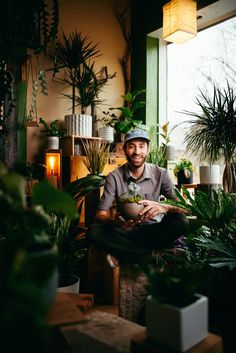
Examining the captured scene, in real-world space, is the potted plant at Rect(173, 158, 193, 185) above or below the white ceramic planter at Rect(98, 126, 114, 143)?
below

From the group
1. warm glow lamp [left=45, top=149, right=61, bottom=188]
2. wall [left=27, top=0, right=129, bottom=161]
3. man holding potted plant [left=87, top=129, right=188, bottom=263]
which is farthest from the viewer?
wall [left=27, top=0, right=129, bottom=161]

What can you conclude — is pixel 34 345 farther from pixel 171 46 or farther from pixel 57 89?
pixel 171 46

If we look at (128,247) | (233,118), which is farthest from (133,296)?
(233,118)

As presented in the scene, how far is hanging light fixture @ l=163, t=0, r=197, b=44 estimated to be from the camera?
3590mm

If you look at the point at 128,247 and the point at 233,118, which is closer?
the point at 128,247

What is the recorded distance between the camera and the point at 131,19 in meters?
5.07

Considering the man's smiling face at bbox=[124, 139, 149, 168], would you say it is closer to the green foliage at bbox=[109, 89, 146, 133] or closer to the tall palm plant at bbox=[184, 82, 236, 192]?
the tall palm plant at bbox=[184, 82, 236, 192]

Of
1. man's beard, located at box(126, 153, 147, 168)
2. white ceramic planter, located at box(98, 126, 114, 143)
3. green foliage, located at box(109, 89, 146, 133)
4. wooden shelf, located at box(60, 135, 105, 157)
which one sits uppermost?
green foliage, located at box(109, 89, 146, 133)

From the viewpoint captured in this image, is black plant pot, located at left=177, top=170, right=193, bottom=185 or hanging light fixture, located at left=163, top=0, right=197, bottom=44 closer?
hanging light fixture, located at left=163, top=0, right=197, bottom=44

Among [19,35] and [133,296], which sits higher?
[19,35]

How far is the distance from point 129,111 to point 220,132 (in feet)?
5.79

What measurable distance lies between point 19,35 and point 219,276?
7.90 feet

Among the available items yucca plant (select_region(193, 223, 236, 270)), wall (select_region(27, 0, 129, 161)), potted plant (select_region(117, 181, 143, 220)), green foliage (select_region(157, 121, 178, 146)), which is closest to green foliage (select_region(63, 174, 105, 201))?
potted plant (select_region(117, 181, 143, 220))

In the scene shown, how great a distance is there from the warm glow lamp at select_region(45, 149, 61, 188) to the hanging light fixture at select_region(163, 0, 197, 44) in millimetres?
1884
